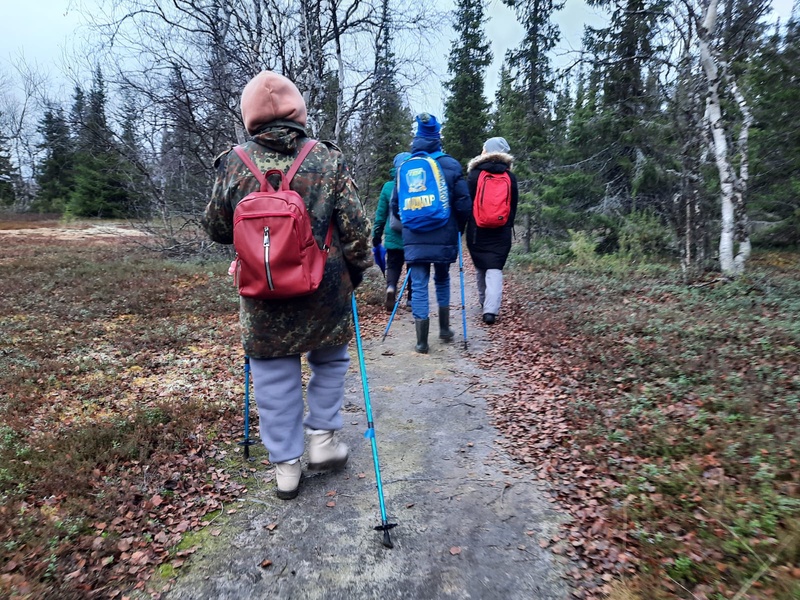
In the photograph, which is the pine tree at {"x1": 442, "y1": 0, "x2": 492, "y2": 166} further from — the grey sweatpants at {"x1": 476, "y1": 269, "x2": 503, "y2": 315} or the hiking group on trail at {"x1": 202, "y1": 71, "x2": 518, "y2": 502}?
the hiking group on trail at {"x1": 202, "y1": 71, "x2": 518, "y2": 502}

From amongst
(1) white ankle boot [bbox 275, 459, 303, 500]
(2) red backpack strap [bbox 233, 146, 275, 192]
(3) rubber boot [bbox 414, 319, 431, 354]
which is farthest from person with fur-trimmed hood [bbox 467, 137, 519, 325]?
(1) white ankle boot [bbox 275, 459, 303, 500]

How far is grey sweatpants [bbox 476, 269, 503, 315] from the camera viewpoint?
23.2 ft

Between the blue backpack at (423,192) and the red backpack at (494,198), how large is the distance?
996mm

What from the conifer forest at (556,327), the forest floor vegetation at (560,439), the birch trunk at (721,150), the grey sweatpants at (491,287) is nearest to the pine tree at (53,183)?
the conifer forest at (556,327)

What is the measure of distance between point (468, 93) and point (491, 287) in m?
22.8

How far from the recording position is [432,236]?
5977 mm

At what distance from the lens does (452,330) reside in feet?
23.8

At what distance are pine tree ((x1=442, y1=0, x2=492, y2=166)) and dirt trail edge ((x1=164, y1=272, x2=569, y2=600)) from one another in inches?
974

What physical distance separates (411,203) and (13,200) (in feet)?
149

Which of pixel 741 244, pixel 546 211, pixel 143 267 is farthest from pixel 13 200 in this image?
pixel 741 244

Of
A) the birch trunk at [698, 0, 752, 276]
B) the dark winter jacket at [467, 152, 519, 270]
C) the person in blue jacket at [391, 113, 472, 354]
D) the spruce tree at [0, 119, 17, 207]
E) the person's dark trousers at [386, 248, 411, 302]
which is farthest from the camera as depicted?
the spruce tree at [0, 119, 17, 207]

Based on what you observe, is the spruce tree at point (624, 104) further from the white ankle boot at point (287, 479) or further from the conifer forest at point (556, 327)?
the white ankle boot at point (287, 479)

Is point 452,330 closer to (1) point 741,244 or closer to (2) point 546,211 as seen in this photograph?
(1) point 741,244

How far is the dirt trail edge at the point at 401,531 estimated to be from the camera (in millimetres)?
2520
